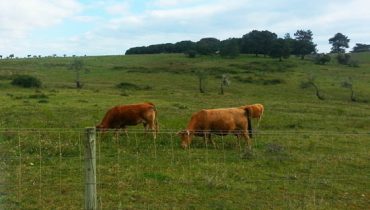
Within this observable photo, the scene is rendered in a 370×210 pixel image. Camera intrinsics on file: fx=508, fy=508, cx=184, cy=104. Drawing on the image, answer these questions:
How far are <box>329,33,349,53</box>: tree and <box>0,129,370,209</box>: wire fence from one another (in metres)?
122

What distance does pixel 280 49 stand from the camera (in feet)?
297

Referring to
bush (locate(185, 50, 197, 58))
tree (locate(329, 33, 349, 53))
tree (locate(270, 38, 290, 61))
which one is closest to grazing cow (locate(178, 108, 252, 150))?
tree (locate(270, 38, 290, 61))

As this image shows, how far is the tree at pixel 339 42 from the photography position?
131 meters

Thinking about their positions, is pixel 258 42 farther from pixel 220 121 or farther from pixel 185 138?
pixel 185 138

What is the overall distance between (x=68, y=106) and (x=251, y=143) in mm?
15264

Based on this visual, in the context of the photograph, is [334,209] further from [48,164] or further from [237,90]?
[237,90]

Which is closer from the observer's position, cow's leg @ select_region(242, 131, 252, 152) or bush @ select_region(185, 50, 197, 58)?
cow's leg @ select_region(242, 131, 252, 152)

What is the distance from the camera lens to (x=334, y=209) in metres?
9.25

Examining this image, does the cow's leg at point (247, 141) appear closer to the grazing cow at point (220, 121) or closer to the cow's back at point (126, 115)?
the grazing cow at point (220, 121)

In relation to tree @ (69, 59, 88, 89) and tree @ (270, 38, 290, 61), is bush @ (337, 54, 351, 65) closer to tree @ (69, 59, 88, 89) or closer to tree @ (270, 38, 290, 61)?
tree @ (270, 38, 290, 61)

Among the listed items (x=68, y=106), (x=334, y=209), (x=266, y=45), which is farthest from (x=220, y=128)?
(x=266, y=45)

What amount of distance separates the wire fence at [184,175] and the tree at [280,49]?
7584 cm

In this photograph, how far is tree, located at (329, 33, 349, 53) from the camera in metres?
131

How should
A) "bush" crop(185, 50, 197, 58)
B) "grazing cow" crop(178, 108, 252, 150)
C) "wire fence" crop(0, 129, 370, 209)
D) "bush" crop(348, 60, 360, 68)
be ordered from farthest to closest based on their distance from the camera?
"bush" crop(185, 50, 197, 58), "bush" crop(348, 60, 360, 68), "grazing cow" crop(178, 108, 252, 150), "wire fence" crop(0, 129, 370, 209)
